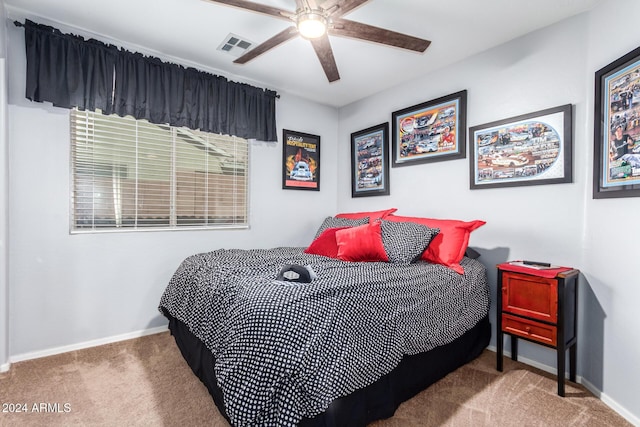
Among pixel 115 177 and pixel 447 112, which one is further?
pixel 447 112

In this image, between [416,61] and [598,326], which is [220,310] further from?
[416,61]

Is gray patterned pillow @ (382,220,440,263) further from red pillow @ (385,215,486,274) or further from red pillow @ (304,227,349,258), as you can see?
red pillow @ (304,227,349,258)

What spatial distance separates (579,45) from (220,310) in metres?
2.85

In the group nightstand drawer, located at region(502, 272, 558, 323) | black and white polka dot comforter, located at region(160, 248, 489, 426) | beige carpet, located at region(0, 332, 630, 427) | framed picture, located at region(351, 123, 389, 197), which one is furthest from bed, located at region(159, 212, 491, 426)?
framed picture, located at region(351, 123, 389, 197)

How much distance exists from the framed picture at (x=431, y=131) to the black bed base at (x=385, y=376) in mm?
1523

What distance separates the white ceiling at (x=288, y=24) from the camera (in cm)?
208

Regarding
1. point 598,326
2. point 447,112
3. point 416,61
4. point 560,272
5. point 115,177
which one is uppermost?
point 416,61

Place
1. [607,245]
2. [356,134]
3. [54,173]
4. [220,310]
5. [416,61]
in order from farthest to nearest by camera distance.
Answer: [356,134] < [416,61] < [54,173] < [607,245] < [220,310]

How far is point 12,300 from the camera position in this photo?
7.29 feet

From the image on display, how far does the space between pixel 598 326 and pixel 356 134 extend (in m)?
2.82

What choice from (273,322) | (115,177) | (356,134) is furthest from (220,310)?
(356,134)

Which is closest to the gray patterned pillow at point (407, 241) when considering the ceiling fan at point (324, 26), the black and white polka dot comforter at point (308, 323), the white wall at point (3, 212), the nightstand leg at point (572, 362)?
the black and white polka dot comforter at point (308, 323)

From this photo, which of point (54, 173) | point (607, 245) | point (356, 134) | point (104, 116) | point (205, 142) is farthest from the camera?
point (356, 134)

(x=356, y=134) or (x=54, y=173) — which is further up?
(x=356, y=134)
